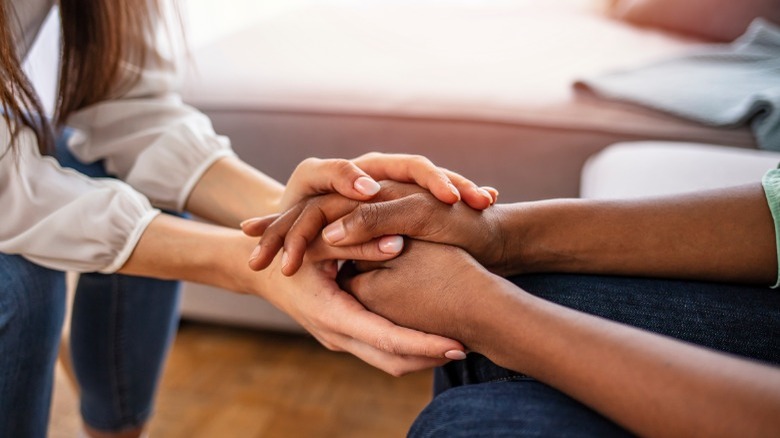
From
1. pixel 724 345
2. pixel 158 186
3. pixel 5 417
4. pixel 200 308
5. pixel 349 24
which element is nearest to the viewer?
pixel 724 345

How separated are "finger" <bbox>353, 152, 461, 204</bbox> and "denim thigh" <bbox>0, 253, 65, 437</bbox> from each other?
1.26 ft

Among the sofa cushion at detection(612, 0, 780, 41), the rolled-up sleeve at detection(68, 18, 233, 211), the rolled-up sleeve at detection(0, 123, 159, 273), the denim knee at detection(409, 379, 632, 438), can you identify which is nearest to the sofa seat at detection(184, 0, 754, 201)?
the rolled-up sleeve at detection(68, 18, 233, 211)

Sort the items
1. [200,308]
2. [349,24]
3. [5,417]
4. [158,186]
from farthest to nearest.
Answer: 1. [349,24]
2. [200,308]
3. [158,186]
4. [5,417]

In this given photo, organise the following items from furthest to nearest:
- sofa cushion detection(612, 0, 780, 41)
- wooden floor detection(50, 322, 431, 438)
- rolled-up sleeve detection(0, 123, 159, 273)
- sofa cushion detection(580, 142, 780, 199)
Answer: sofa cushion detection(612, 0, 780, 41), wooden floor detection(50, 322, 431, 438), sofa cushion detection(580, 142, 780, 199), rolled-up sleeve detection(0, 123, 159, 273)

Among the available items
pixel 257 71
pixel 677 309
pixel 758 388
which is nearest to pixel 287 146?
pixel 257 71

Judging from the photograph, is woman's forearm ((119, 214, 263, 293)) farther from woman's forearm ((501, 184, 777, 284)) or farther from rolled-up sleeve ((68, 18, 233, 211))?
woman's forearm ((501, 184, 777, 284))

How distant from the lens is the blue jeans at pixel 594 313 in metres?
0.54

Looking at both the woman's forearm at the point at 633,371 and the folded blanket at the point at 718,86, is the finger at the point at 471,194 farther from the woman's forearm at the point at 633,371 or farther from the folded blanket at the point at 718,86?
the folded blanket at the point at 718,86

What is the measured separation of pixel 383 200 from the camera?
0.80 m

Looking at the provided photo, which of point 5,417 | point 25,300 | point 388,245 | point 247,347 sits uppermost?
point 388,245

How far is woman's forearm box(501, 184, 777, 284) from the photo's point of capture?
0.75 meters

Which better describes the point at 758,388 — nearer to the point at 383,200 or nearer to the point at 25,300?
the point at 383,200

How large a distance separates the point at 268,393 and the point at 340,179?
0.74 metres

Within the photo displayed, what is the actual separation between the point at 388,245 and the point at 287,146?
582 millimetres
